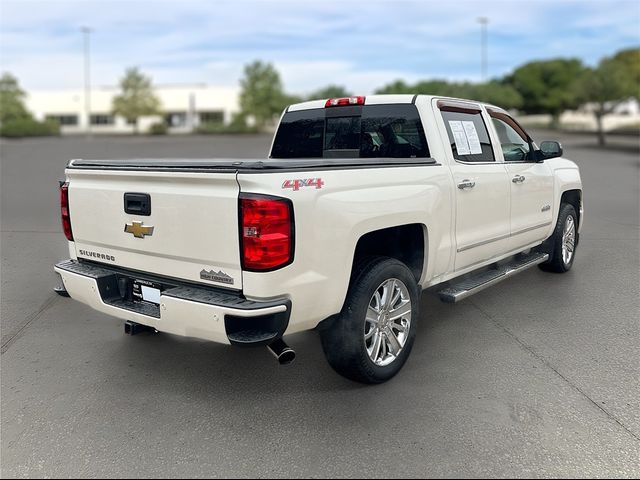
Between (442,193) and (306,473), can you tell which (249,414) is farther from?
(442,193)

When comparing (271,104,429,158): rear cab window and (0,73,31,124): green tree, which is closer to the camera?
(271,104,429,158): rear cab window

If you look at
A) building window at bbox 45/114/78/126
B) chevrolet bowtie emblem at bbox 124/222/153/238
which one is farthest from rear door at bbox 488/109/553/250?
building window at bbox 45/114/78/126

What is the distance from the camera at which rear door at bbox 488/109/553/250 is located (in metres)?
5.59

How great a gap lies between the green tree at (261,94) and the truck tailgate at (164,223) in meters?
64.3

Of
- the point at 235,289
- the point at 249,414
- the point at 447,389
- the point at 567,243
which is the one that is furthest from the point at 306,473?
the point at 567,243

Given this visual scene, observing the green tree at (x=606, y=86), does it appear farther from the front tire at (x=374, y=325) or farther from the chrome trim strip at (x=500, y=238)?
the front tire at (x=374, y=325)

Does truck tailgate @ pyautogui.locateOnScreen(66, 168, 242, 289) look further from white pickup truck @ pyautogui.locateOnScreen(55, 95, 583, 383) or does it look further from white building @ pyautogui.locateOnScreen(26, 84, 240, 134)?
white building @ pyautogui.locateOnScreen(26, 84, 240, 134)

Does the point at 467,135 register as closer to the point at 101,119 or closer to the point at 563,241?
the point at 563,241

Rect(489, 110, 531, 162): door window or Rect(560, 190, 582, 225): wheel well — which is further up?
Rect(489, 110, 531, 162): door window

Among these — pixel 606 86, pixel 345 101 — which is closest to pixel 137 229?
pixel 345 101

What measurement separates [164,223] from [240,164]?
67 cm

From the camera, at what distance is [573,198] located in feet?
23.6

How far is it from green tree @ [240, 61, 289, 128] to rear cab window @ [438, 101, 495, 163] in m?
63.1

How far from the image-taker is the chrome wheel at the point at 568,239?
689 centimetres
